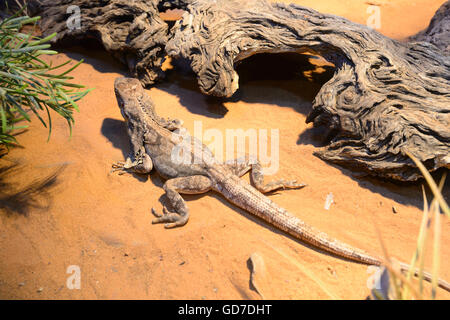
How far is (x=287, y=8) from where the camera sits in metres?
5.59

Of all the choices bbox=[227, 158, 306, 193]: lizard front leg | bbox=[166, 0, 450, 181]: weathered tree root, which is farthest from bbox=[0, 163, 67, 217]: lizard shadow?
bbox=[166, 0, 450, 181]: weathered tree root

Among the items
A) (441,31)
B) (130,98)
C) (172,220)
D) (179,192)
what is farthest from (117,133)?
(441,31)

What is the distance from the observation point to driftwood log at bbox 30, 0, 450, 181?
165 inches

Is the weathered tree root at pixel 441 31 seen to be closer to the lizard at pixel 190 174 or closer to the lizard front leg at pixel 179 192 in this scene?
the lizard at pixel 190 174

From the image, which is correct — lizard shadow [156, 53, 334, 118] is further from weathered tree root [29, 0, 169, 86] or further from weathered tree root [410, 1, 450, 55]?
weathered tree root [410, 1, 450, 55]

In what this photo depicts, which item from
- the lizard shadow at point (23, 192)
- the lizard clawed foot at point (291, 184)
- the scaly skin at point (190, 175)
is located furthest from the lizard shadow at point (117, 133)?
the lizard clawed foot at point (291, 184)

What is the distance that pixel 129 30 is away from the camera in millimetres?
6059

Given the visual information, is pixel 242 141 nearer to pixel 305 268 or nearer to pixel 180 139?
pixel 180 139

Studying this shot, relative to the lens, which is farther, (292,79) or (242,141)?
(292,79)

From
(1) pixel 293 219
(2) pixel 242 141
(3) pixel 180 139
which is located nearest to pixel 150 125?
(3) pixel 180 139

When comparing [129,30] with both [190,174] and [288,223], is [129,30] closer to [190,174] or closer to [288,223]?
[190,174]

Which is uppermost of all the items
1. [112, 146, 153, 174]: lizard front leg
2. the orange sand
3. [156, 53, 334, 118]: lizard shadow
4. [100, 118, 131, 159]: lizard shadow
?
[156, 53, 334, 118]: lizard shadow

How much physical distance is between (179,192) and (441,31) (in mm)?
5965

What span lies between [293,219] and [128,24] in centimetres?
508
